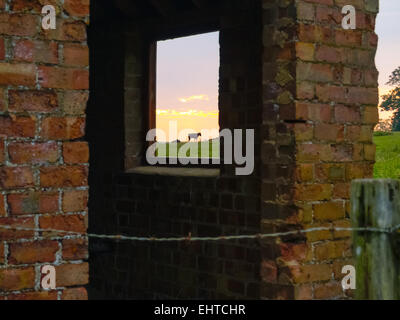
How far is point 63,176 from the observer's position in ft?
10.3

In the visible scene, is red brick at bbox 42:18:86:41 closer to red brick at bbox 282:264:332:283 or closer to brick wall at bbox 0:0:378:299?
brick wall at bbox 0:0:378:299

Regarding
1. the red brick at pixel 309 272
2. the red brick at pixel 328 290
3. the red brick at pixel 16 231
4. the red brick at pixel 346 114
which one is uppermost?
the red brick at pixel 346 114

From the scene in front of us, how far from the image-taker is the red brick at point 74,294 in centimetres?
315

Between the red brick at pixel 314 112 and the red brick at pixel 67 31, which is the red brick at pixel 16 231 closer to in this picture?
the red brick at pixel 67 31

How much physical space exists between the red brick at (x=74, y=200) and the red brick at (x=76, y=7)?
0.88 metres

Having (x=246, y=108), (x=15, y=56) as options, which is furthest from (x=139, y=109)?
(x=15, y=56)

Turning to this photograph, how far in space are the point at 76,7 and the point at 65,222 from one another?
106 centimetres

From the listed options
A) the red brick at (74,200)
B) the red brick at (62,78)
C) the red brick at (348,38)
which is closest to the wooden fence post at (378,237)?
the red brick at (74,200)

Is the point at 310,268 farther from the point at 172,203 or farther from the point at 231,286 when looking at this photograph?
the point at 172,203

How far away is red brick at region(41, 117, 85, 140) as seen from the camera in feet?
10.2

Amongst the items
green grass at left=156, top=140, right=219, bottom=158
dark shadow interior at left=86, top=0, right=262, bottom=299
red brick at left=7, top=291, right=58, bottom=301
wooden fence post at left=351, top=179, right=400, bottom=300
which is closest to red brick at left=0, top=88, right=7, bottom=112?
red brick at left=7, top=291, right=58, bottom=301

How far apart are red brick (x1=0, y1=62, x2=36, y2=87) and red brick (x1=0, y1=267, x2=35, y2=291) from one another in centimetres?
88

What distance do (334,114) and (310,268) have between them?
1045mm

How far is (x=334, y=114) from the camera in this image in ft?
14.3
